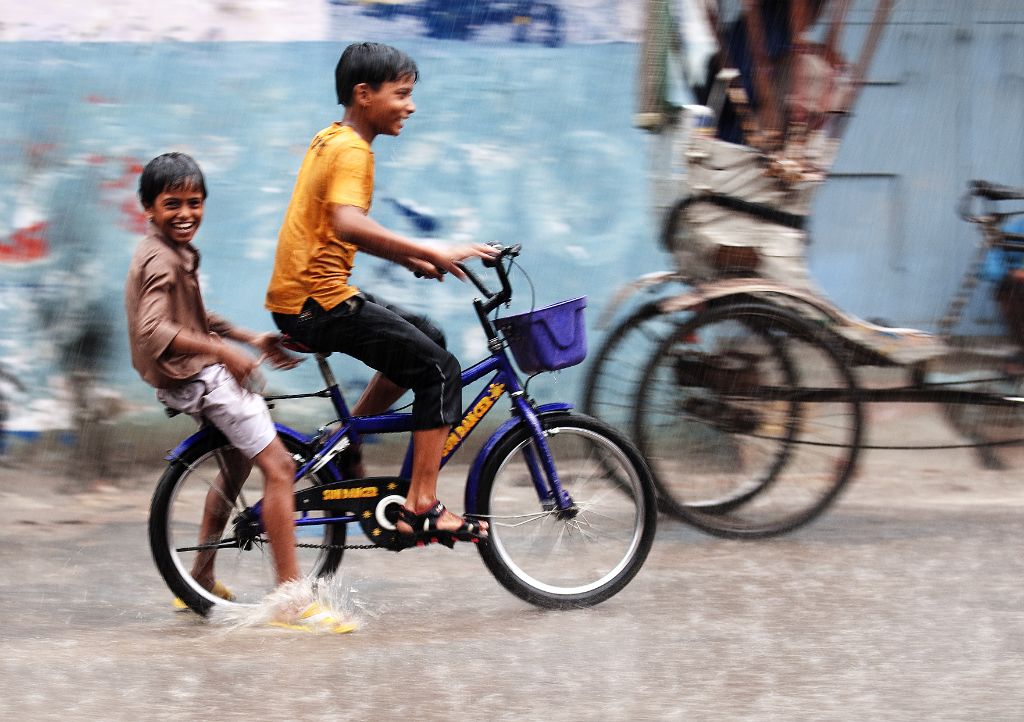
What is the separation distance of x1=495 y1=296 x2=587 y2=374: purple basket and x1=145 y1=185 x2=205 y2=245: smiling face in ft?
3.43

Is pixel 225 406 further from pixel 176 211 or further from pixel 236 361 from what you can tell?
pixel 176 211

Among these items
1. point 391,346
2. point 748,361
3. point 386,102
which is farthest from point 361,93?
point 748,361

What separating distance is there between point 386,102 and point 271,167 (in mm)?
2344

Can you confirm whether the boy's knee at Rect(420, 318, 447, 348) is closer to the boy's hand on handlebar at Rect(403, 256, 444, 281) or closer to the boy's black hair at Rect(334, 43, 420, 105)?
the boy's hand on handlebar at Rect(403, 256, 444, 281)

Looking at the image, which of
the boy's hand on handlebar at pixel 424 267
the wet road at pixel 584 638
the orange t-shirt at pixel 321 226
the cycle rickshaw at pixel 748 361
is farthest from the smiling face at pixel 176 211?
the cycle rickshaw at pixel 748 361

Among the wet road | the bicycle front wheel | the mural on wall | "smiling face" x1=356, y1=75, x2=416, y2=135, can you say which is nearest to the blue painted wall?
the mural on wall

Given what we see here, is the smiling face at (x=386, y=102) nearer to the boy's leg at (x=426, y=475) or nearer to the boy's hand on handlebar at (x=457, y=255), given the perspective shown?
the boy's hand on handlebar at (x=457, y=255)

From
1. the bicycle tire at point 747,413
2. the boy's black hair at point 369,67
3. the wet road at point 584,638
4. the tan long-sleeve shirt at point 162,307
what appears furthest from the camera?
the bicycle tire at point 747,413

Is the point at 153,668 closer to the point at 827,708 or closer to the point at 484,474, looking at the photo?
the point at 484,474

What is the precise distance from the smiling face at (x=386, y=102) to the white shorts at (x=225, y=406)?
95cm

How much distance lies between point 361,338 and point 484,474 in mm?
641

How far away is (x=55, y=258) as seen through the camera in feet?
20.4

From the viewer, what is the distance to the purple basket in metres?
4.22

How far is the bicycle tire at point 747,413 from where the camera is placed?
5.20 metres
